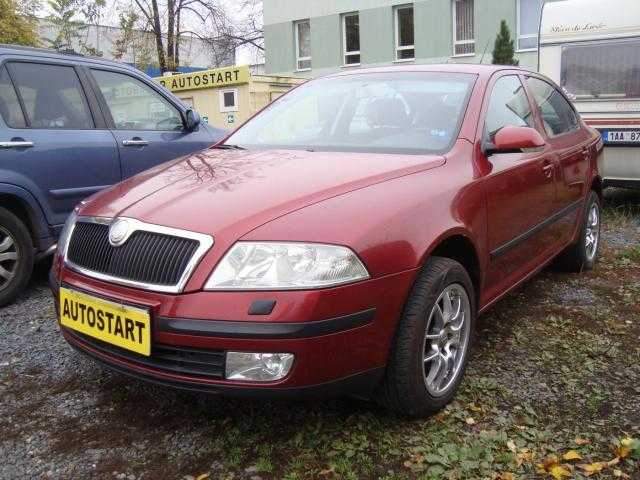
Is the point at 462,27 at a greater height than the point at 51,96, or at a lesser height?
greater

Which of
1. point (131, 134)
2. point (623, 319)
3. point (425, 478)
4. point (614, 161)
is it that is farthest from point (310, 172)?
point (614, 161)

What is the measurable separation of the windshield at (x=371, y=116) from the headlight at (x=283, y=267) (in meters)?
1.04

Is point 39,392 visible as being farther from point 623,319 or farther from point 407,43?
point 407,43

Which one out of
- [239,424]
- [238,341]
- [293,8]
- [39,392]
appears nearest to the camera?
[238,341]

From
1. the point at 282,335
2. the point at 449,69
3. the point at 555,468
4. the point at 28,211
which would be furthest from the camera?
the point at 28,211

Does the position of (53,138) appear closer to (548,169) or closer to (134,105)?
(134,105)

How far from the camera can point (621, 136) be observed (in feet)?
24.4

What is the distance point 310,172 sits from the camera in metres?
2.85

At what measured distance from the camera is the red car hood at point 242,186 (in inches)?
96.4

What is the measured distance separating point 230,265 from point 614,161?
6.51 metres

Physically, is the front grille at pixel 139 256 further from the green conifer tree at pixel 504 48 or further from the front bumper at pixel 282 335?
the green conifer tree at pixel 504 48

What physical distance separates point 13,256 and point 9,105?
39.9 inches

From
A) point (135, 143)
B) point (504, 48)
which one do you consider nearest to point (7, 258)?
point (135, 143)

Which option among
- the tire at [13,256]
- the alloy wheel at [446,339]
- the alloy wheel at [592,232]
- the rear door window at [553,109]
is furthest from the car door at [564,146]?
the tire at [13,256]
